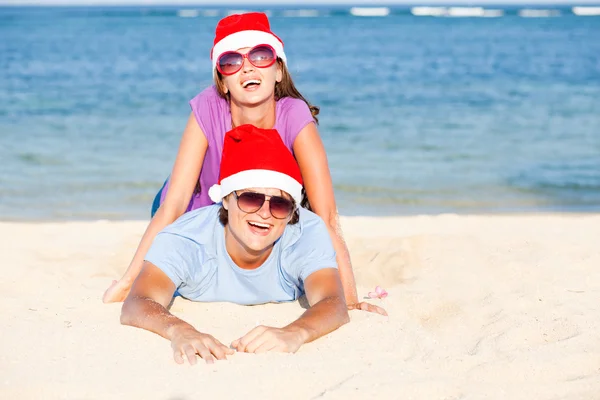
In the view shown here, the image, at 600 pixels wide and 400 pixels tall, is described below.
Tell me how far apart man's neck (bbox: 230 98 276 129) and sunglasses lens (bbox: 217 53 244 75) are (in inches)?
7.9

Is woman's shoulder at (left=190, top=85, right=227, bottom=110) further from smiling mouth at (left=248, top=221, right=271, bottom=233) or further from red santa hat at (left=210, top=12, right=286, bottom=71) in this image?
smiling mouth at (left=248, top=221, right=271, bottom=233)

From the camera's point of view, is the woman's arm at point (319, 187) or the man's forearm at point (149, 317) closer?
the man's forearm at point (149, 317)

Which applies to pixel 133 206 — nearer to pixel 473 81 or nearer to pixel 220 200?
pixel 220 200

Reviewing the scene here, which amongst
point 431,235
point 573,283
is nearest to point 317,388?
point 573,283

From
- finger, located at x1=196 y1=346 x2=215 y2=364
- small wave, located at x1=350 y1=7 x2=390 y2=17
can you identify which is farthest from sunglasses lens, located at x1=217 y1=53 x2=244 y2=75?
small wave, located at x1=350 y1=7 x2=390 y2=17

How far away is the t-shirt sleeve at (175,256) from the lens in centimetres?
383

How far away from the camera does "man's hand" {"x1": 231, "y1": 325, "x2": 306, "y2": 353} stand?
337 cm

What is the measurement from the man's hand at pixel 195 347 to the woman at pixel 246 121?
0.99 metres

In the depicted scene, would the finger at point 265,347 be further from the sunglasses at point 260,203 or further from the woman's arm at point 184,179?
the woman's arm at point 184,179

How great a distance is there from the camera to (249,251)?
3953mm

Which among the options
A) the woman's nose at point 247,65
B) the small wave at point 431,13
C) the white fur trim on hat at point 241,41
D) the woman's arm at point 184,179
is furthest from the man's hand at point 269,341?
the small wave at point 431,13

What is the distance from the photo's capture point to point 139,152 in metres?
9.86

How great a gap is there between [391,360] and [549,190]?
547 cm

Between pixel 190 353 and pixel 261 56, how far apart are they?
184cm
